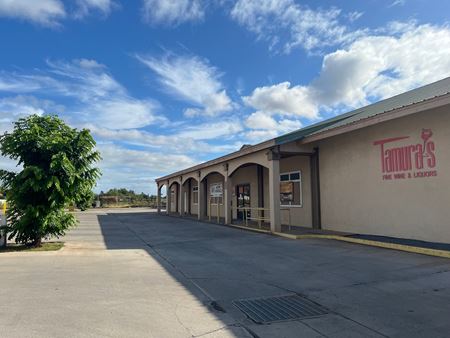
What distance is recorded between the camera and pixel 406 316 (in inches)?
192

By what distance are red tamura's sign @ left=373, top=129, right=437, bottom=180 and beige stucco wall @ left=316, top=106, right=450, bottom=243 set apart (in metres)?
0.12

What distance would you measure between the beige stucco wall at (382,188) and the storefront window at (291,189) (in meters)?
1.55

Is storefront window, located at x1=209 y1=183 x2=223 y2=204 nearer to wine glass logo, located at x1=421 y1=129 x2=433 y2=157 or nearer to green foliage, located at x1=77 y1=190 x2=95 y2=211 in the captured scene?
green foliage, located at x1=77 y1=190 x2=95 y2=211

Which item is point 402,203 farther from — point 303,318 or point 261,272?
point 303,318

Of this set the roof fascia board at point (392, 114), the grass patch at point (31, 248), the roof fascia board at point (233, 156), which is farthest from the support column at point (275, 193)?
the grass patch at point (31, 248)

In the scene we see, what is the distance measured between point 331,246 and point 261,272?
13.5ft

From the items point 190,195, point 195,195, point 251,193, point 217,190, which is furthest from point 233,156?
point 190,195

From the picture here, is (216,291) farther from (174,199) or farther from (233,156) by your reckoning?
(174,199)

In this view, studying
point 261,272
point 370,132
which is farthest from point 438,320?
point 370,132

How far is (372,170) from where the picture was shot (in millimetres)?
12844

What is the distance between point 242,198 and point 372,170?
11.3 metres

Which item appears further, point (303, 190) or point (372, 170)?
point (303, 190)

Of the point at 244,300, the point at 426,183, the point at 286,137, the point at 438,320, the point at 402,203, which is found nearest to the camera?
the point at 438,320

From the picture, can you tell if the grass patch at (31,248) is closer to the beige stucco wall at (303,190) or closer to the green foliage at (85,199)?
the green foliage at (85,199)
